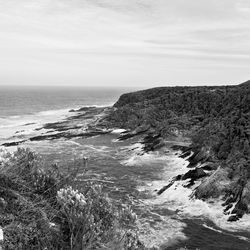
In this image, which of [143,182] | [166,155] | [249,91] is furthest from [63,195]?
[249,91]

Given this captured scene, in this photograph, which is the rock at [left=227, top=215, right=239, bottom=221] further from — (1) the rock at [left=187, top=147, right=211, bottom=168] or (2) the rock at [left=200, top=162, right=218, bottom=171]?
(1) the rock at [left=187, top=147, right=211, bottom=168]

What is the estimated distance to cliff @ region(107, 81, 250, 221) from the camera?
85.8 feet

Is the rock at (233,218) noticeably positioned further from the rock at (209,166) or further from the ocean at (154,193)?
the rock at (209,166)

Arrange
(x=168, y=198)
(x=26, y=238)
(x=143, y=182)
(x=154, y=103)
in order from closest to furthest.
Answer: (x=26, y=238)
(x=168, y=198)
(x=143, y=182)
(x=154, y=103)

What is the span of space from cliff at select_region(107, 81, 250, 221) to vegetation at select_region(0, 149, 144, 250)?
628 inches

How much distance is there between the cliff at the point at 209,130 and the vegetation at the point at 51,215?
15960 mm

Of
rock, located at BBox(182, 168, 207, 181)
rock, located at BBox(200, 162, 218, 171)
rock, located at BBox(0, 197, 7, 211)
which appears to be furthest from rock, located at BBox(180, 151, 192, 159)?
rock, located at BBox(0, 197, 7, 211)

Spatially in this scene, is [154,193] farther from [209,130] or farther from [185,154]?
[209,130]

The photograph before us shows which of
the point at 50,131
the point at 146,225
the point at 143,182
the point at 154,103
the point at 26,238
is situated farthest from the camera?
the point at 154,103

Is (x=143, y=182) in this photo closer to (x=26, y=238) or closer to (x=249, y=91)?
(x=26, y=238)

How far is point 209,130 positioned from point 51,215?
34803 mm

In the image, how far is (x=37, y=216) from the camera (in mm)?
8336

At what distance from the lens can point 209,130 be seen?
136ft

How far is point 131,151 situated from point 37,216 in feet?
126
